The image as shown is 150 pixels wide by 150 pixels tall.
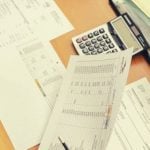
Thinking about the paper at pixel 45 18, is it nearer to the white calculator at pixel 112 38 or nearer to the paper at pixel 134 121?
the white calculator at pixel 112 38

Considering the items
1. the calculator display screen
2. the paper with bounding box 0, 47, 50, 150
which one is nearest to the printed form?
the paper with bounding box 0, 47, 50, 150

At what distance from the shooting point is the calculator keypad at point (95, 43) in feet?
2.63

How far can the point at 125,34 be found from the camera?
81cm

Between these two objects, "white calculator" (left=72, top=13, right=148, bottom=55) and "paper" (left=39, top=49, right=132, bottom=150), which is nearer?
"paper" (left=39, top=49, right=132, bottom=150)

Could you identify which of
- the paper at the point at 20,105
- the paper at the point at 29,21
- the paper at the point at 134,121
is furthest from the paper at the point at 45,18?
the paper at the point at 134,121

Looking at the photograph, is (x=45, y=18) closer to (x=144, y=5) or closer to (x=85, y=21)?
(x=85, y=21)

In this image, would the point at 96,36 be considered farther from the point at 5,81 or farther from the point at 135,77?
the point at 5,81

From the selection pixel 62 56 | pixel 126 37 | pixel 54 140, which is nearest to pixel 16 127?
pixel 54 140

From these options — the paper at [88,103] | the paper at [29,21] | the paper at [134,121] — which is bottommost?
the paper at [134,121]

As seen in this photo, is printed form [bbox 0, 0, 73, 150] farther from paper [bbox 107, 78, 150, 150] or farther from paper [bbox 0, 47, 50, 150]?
paper [bbox 107, 78, 150, 150]

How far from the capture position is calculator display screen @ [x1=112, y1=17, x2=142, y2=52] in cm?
80

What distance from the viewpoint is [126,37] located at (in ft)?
2.65

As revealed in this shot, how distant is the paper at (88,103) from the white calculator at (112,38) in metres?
0.05

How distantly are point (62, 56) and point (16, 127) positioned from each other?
208 mm
